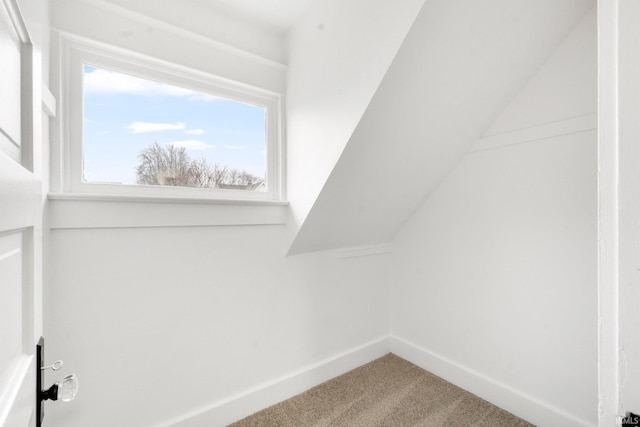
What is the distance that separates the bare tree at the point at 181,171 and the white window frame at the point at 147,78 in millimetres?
45

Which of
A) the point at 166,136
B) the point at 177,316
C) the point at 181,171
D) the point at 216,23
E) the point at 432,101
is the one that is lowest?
the point at 177,316

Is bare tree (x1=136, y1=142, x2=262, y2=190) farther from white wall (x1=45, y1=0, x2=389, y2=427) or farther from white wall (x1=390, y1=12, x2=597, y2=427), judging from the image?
white wall (x1=390, y1=12, x2=597, y2=427)

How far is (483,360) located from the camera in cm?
183

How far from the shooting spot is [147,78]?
1.48 meters

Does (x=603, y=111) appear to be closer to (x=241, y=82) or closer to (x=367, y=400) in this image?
(x=241, y=82)

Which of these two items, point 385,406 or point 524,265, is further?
point 385,406

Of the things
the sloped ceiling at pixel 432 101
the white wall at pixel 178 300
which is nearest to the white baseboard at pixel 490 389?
the white wall at pixel 178 300

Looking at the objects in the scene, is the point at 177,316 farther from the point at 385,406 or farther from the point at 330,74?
the point at 330,74

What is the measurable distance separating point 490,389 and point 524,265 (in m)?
0.78

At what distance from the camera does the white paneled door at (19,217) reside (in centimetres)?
45

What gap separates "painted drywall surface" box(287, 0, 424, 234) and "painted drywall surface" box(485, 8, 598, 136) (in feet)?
3.07

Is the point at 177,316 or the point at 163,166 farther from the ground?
the point at 163,166

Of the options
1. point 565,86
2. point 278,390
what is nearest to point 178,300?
point 278,390

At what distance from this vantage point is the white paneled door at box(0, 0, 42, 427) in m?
0.45
